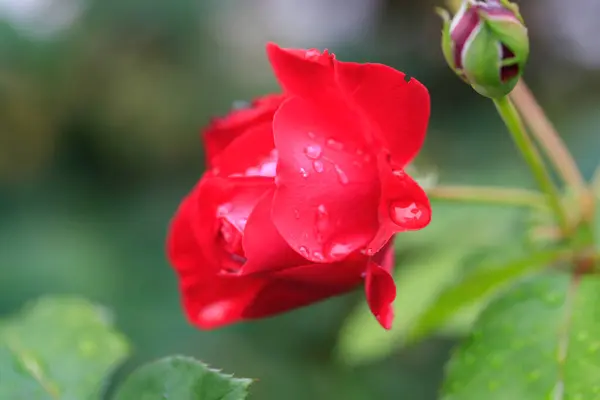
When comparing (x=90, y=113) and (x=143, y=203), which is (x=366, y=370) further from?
(x=90, y=113)

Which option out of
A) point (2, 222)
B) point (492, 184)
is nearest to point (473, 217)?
point (492, 184)

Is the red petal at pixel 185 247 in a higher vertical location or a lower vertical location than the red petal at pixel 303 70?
lower

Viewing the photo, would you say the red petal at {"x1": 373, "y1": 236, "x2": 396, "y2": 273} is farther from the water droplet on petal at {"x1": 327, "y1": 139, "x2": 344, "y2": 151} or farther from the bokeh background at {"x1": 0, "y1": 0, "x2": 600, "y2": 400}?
the bokeh background at {"x1": 0, "y1": 0, "x2": 600, "y2": 400}

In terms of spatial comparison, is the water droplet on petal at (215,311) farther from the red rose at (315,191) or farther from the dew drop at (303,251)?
the dew drop at (303,251)

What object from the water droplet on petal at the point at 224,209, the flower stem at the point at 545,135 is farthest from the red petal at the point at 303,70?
the flower stem at the point at 545,135

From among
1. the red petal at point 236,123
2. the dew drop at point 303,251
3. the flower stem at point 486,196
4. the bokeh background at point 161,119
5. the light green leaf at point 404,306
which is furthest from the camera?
the bokeh background at point 161,119

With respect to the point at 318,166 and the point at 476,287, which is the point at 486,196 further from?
the point at 318,166
